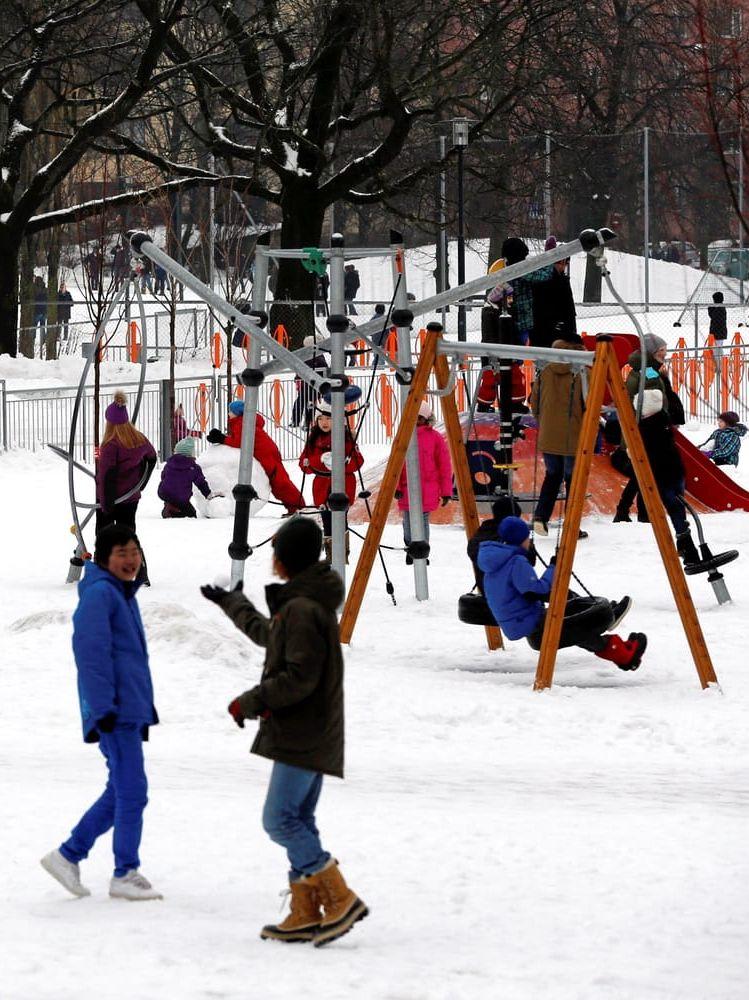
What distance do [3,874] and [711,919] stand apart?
7.93 feet

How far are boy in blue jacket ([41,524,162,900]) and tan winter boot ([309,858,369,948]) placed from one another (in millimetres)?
690

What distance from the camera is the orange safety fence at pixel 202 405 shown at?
24.8 meters

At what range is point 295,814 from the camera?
5.73m

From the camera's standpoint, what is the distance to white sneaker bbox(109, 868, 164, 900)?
6156 millimetres

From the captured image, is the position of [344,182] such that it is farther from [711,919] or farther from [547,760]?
[711,919]

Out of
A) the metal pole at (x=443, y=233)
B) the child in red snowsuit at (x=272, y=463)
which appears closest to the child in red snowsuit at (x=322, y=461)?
the child in red snowsuit at (x=272, y=463)

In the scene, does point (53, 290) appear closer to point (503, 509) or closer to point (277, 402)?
point (277, 402)

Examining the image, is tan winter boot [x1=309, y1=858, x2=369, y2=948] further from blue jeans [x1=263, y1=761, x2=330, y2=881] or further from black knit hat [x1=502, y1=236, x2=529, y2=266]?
black knit hat [x1=502, y1=236, x2=529, y2=266]

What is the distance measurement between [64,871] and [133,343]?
99.0 feet

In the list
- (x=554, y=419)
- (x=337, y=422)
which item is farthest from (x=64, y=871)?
(x=554, y=419)

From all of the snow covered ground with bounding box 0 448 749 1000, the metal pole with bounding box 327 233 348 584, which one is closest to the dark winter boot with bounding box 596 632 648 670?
the snow covered ground with bounding box 0 448 749 1000

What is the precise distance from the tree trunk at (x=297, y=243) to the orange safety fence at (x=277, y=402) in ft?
16.4

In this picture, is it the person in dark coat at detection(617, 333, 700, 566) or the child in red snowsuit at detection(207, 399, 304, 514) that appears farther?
the child in red snowsuit at detection(207, 399, 304, 514)

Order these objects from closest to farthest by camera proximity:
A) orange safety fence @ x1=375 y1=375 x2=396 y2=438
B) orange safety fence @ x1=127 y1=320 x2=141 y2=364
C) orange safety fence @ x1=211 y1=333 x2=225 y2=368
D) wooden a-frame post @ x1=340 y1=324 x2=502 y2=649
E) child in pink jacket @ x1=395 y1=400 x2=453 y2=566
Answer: wooden a-frame post @ x1=340 y1=324 x2=502 y2=649 → child in pink jacket @ x1=395 y1=400 x2=453 y2=566 → orange safety fence @ x1=375 y1=375 x2=396 y2=438 → orange safety fence @ x1=211 y1=333 x2=225 y2=368 → orange safety fence @ x1=127 y1=320 x2=141 y2=364
